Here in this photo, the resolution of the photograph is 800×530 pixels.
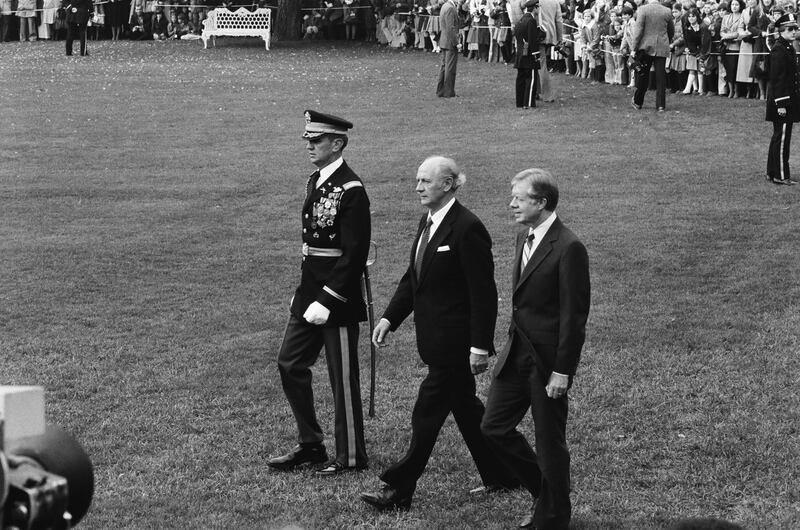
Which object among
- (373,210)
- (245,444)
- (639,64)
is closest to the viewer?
Answer: (245,444)

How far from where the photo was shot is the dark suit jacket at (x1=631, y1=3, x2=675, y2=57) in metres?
23.8

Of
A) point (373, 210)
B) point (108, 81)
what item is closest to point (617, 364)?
point (373, 210)

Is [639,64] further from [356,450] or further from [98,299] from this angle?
[356,450]

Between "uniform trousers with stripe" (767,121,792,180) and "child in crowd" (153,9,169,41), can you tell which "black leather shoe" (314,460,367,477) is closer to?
"uniform trousers with stripe" (767,121,792,180)

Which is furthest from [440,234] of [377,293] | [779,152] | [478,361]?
[779,152]

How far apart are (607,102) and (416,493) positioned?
1865 centimetres

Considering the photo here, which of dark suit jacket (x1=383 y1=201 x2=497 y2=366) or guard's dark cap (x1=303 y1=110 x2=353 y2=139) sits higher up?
guard's dark cap (x1=303 y1=110 x2=353 y2=139)

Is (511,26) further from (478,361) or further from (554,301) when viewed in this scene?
(554,301)

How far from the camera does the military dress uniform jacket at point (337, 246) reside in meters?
7.95

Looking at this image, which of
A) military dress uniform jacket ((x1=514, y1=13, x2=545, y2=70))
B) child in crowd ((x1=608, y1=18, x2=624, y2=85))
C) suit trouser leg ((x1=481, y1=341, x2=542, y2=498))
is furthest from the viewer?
child in crowd ((x1=608, y1=18, x2=624, y2=85))

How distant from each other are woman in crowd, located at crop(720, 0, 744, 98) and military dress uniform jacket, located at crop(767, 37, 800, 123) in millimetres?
9035

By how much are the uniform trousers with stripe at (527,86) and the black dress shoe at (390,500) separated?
17687mm

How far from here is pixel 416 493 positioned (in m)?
7.80

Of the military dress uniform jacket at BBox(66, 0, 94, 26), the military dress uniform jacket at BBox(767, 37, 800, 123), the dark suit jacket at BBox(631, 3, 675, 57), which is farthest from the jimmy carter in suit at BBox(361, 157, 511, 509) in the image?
the military dress uniform jacket at BBox(66, 0, 94, 26)
